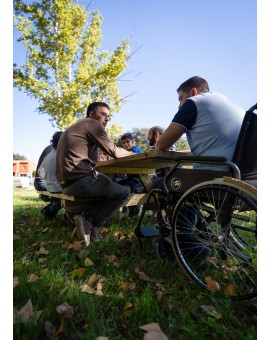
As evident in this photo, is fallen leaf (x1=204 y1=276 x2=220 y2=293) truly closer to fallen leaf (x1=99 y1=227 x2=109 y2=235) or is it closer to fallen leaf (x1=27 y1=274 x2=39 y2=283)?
fallen leaf (x1=27 y1=274 x2=39 y2=283)

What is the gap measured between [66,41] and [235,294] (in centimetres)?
1120

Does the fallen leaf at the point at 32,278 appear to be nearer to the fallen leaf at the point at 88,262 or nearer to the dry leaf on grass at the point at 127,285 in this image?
the fallen leaf at the point at 88,262

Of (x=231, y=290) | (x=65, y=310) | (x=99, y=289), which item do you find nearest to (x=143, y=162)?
(x=99, y=289)

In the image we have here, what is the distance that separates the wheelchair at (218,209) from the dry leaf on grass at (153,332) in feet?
1.57

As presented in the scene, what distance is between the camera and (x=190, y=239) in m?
1.85

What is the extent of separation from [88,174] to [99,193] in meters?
0.23

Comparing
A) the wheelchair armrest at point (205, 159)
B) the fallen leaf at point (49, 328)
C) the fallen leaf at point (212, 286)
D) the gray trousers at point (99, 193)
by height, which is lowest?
the fallen leaf at point (49, 328)

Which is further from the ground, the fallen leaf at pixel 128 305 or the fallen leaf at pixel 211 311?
the fallen leaf at pixel 211 311

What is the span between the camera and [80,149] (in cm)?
268

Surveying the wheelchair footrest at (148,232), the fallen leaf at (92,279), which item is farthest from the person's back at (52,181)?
the fallen leaf at (92,279)

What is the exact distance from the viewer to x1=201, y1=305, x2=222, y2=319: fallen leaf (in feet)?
4.15

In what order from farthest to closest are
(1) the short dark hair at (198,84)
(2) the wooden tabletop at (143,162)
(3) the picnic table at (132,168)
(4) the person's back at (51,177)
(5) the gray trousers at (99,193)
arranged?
(4) the person's back at (51,177) → (5) the gray trousers at (99,193) → (3) the picnic table at (132,168) → (1) the short dark hair at (198,84) → (2) the wooden tabletop at (143,162)

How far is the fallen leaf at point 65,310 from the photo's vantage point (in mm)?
1287

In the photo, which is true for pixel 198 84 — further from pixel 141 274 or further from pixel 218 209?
pixel 141 274
